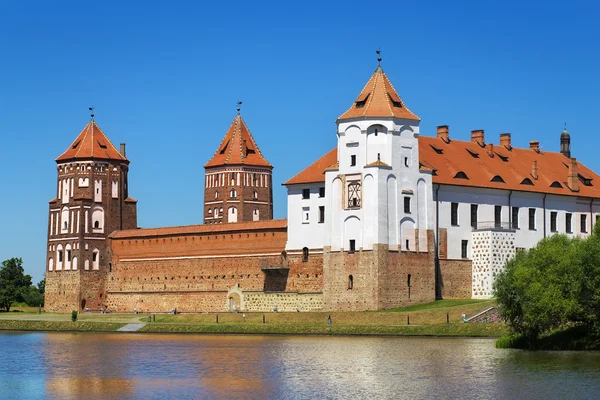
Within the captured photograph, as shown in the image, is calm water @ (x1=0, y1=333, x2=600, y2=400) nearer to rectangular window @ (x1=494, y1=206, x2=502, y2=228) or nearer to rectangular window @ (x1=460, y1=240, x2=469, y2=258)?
rectangular window @ (x1=460, y1=240, x2=469, y2=258)

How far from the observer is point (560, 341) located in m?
50.0

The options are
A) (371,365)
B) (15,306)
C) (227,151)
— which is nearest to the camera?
(371,365)

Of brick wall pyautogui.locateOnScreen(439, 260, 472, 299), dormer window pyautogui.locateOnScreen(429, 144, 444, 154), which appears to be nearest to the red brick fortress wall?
brick wall pyautogui.locateOnScreen(439, 260, 472, 299)

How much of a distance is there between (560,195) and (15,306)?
46063 millimetres

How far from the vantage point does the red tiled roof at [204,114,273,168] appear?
114688mm

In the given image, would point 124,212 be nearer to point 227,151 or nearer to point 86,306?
point 86,306

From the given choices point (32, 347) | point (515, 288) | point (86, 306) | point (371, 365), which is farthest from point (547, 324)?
point (86, 306)

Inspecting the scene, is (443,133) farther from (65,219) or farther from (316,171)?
(65,219)

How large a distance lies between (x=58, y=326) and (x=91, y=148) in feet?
69.4

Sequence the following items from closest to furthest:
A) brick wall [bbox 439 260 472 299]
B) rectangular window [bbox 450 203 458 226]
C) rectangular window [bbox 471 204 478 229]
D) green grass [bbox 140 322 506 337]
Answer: green grass [bbox 140 322 506 337], brick wall [bbox 439 260 472 299], rectangular window [bbox 450 203 458 226], rectangular window [bbox 471 204 478 229]

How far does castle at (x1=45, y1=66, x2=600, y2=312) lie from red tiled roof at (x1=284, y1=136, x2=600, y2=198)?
14 cm

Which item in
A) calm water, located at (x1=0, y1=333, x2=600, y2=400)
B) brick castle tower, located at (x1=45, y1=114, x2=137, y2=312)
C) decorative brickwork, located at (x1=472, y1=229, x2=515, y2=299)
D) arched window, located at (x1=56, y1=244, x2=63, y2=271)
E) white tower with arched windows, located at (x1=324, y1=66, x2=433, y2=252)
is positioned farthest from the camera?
arched window, located at (x1=56, y1=244, x2=63, y2=271)

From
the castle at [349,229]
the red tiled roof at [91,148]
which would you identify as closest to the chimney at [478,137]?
the castle at [349,229]

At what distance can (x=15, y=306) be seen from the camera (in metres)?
105
